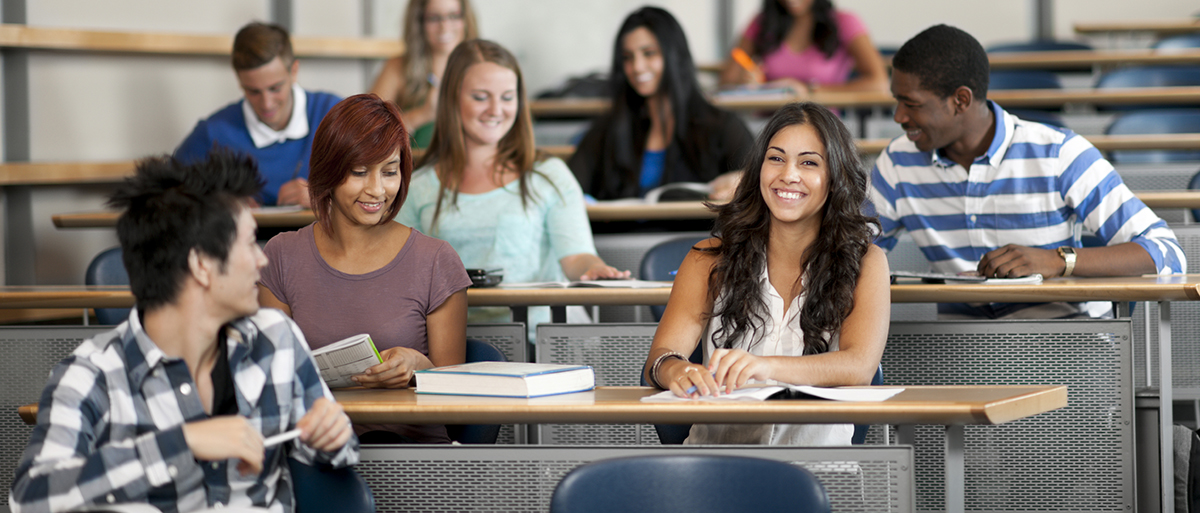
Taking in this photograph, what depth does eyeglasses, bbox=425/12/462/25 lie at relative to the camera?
4.34 m

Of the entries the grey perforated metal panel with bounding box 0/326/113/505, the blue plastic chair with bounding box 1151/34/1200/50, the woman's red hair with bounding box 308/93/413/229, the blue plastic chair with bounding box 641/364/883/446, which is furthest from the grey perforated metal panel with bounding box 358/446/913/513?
the blue plastic chair with bounding box 1151/34/1200/50

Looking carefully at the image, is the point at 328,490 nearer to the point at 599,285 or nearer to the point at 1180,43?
the point at 599,285

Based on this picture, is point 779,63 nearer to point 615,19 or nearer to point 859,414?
point 615,19

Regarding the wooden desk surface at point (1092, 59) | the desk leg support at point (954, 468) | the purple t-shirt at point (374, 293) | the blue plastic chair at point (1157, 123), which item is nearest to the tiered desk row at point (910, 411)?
the desk leg support at point (954, 468)

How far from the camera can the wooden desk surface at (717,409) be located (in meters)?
1.54

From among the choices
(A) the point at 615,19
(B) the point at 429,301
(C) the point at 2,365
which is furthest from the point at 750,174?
(A) the point at 615,19

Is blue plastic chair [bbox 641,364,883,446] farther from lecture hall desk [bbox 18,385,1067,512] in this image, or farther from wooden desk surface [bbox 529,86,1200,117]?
wooden desk surface [bbox 529,86,1200,117]

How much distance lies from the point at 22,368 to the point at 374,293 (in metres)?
1.01

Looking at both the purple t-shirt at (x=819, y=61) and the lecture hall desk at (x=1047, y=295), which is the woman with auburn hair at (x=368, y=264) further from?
the purple t-shirt at (x=819, y=61)

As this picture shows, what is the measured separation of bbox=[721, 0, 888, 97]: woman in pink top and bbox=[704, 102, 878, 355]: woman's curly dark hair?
3.42 meters

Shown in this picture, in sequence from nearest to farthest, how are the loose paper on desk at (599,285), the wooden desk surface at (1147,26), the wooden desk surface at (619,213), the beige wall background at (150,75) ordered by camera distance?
the loose paper on desk at (599,285) → the wooden desk surface at (619,213) → the beige wall background at (150,75) → the wooden desk surface at (1147,26)

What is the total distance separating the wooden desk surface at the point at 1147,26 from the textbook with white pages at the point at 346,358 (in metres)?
6.17

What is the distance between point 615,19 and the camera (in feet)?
21.9

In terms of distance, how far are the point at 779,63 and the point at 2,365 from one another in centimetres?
407
